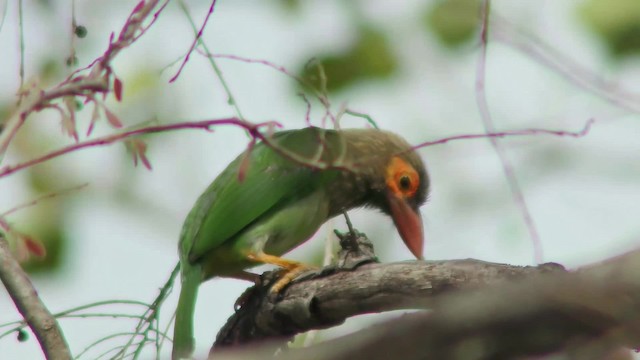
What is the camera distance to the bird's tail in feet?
12.2

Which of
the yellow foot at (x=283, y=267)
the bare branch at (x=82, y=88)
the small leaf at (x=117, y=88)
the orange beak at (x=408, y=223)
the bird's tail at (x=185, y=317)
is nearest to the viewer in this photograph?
the bare branch at (x=82, y=88)

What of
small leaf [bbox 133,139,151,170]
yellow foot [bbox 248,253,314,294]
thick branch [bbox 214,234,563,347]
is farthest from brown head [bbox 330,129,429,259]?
small leaf [bbox 133,139,151,170]

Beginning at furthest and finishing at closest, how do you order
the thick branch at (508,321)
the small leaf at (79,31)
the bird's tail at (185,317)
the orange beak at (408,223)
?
the orange beak at (408,223) < the bird's tail at (185,317) < the small leaf at (79,31) < the thick branch at (508,321)

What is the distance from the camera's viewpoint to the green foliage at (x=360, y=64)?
443 cm

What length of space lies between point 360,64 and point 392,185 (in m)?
0.67

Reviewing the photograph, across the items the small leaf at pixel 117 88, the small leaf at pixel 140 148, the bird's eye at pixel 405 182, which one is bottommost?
the small leaf at pixel 140 148

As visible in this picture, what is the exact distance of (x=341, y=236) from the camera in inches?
157

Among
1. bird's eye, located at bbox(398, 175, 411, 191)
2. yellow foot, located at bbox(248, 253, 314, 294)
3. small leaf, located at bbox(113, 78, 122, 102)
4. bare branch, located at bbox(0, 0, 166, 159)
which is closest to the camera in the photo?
bare branch, located at bbox(0, 0, 166, 159)

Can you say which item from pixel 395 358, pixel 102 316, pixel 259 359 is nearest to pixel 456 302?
pixel 395 358

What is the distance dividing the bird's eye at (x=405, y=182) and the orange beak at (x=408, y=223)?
6 centimetres

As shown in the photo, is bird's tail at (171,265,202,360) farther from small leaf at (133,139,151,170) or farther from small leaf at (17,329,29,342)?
small leaf at (133,139,151,170)

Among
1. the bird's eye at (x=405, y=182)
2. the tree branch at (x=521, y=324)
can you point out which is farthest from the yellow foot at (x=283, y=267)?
the tree branch at (x=521, y=324)

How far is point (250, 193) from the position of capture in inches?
172

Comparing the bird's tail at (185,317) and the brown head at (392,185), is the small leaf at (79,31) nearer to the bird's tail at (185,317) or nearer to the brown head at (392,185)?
the bird's tail at (185,317)
